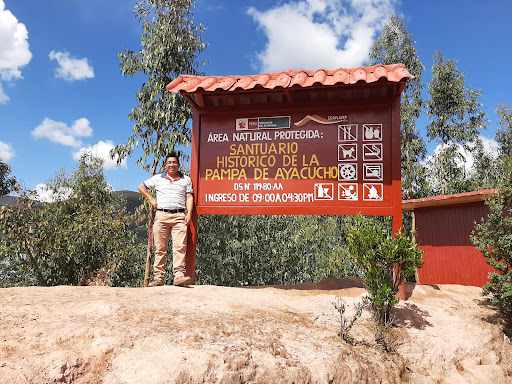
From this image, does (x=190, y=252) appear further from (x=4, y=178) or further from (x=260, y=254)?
(x=4, y=178)

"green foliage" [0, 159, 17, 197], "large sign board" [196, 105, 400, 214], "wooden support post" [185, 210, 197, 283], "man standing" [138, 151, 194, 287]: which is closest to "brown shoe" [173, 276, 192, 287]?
"man standing" [138, 151, 194, 287]

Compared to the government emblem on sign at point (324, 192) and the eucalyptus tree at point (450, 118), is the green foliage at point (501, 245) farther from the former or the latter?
the eucalyptus tree at point (450, 118)

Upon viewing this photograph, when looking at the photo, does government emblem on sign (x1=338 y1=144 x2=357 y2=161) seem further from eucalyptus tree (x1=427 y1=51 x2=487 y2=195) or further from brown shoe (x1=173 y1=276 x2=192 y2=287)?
eucalyptus tree (x1=427 y1=51 x2=487 y2=195)

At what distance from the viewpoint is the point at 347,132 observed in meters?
6.37

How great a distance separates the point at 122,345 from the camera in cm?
323

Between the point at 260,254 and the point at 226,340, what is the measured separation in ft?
29.0

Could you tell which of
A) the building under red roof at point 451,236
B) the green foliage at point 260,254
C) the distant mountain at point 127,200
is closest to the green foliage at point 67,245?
the distant mountain at point 127,200

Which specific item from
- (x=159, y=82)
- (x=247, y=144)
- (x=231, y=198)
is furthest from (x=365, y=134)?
(x=159, y=82)

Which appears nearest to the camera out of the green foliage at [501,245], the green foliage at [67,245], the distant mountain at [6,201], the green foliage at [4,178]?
the green foliage at [501,245]

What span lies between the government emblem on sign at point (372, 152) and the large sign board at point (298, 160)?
17mm

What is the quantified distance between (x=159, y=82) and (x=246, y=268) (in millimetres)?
7232

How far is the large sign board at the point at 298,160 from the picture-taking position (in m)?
6.25

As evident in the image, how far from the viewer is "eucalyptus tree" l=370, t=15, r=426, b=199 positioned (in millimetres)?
18953

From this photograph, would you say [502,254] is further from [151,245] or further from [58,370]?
[151,245]
